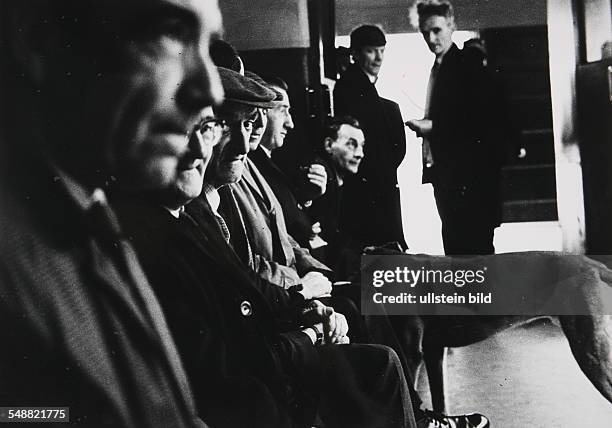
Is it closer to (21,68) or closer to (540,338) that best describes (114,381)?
(21,68)

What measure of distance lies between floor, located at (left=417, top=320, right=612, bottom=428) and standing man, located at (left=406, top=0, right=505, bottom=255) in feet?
0.87

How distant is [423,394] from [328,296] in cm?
34

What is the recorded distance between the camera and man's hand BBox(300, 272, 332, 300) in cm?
173

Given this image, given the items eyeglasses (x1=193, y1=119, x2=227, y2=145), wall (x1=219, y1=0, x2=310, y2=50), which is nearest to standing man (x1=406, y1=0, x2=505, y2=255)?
wall (x1=219, y1=0, x2=310, y2=50)

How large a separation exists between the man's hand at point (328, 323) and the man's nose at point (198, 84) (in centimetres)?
60

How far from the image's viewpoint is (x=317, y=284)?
5.67ft

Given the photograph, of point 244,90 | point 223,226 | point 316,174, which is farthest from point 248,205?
point 244,90

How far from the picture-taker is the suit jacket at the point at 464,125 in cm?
172

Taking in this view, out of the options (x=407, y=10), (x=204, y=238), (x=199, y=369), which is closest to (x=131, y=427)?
(x=199, y=369)

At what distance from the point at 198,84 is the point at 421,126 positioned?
0.59 metres

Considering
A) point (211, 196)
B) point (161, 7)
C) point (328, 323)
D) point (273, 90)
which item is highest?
point (161, 7)

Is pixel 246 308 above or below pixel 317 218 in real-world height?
below

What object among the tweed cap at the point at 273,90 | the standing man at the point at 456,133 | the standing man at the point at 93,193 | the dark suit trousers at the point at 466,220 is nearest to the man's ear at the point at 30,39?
the standing man at the point at 93,193

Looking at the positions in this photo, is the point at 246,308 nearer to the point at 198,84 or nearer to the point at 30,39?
the point at 198,84
